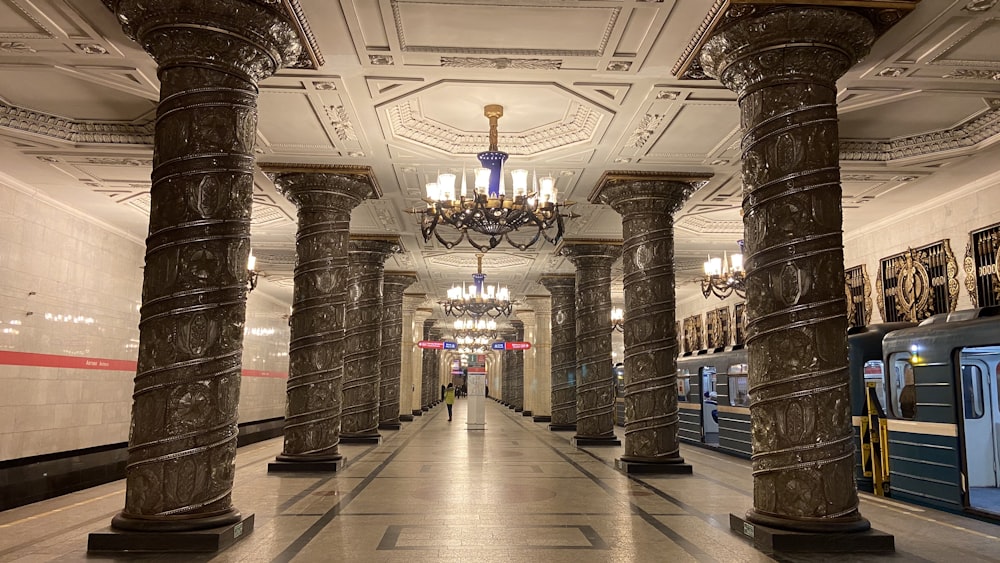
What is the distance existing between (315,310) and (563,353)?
8.47 meters

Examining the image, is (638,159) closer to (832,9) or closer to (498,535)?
(832,9)

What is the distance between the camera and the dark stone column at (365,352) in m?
12.8

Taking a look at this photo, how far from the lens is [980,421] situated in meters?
7.11

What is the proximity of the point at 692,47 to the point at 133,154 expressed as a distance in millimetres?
6942

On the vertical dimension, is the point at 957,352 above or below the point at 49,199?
below

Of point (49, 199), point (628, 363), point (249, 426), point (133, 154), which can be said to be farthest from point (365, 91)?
point (249, 426)

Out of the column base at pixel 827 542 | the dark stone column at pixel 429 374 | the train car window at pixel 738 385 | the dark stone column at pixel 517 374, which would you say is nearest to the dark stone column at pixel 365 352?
the train car window at pixel 738 385

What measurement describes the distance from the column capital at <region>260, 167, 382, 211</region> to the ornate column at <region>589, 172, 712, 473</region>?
3487 millimetres

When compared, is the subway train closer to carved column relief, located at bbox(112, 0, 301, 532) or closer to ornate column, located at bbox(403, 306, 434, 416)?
carved column relief, located at bbox(112, 0, 301, 532)

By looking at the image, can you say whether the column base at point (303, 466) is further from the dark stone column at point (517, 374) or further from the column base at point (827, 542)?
the dark stone column at point (517, 374)

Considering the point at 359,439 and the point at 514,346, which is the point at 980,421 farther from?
the point at 514,346

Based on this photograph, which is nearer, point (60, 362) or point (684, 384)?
point (60, 362)

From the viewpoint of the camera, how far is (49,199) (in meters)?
10.3

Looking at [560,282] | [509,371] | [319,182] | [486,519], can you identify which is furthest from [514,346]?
[486,519]
